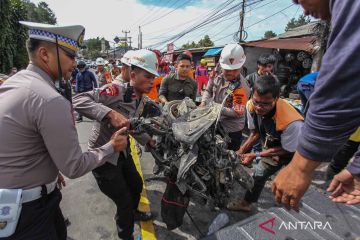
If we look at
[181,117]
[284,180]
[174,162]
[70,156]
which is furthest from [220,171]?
[70,156]

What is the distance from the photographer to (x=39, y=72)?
1.52m

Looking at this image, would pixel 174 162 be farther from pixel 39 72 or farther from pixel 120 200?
pixel 39 72

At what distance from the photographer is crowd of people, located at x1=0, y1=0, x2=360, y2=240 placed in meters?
1.00

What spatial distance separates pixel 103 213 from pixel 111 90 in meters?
1.73

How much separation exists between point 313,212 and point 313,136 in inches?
46.9

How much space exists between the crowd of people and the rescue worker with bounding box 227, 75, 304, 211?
11 mm

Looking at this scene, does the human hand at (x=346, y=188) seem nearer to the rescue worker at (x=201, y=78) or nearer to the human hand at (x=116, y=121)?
the human hand at (x=116, y=121)

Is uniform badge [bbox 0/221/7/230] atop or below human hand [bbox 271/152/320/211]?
below

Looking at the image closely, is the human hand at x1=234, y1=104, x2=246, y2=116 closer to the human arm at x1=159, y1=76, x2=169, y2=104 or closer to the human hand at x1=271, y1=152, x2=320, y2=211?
the human arm at x1=159, y1=76, x2=169, y2=104

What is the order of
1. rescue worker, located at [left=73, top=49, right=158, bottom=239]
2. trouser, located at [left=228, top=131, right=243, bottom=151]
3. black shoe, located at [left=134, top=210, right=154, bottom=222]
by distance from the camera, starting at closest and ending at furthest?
rescue worker, located at [left=73, top=49, right=158, bottom=239] → black shoe, located at [left=134, top=210, right=154, bottom=222] → trouser, located at [left=228, top=131, right=243, bottom=151]

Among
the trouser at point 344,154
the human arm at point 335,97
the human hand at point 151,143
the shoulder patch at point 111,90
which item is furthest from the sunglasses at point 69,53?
the trouser at point 344,154

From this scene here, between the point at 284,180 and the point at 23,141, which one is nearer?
the point at 284,180

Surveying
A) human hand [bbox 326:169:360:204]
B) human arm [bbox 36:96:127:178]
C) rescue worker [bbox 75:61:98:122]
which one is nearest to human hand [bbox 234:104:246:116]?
human hand [bbox 326:169:360:204]

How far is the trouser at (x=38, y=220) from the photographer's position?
1.52m
